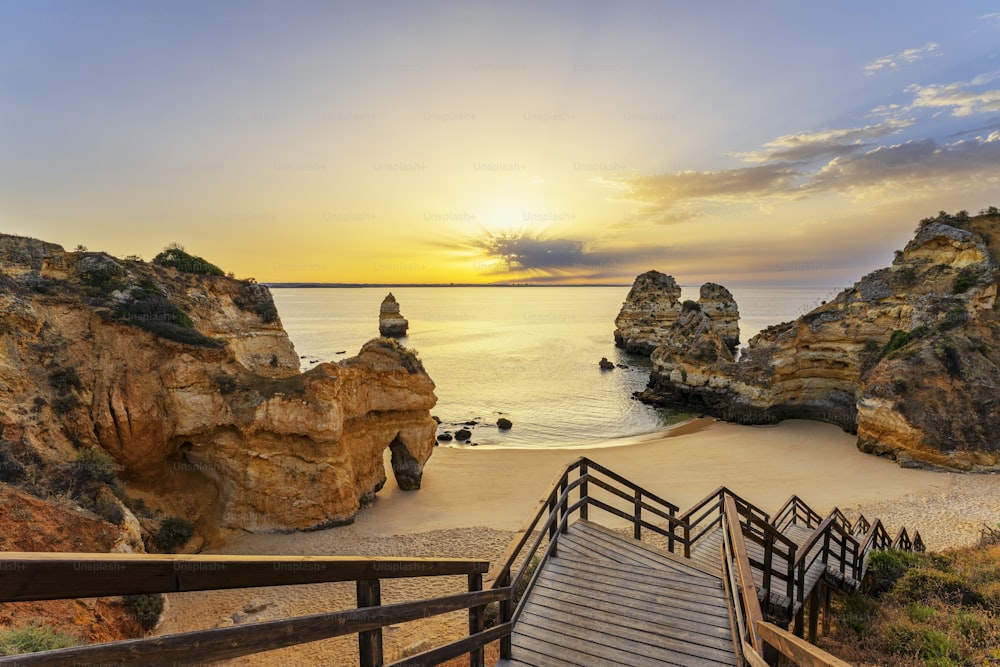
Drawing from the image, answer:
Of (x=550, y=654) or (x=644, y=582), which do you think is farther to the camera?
(x=644, y=582)

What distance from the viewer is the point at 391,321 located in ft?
297

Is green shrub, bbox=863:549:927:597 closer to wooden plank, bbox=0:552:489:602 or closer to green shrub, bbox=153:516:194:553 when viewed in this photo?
wooden plank, bbox=0:552:489:602

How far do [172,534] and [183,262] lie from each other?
46.2 feet

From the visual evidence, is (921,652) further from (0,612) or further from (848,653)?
(0,612)

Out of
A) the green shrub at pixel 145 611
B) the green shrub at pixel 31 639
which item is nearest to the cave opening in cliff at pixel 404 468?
the green shrub at pixel 145 611

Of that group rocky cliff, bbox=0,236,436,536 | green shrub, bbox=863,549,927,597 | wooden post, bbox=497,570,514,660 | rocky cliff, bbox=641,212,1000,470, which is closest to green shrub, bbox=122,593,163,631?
rocky cliff, bbox=0,236,436,536

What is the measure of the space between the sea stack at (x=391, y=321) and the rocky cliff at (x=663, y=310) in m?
44.9

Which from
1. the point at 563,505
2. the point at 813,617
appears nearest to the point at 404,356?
the point at 563,505

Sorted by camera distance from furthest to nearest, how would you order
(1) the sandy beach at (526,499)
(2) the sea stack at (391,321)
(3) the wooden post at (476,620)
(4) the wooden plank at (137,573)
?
(2) the sea stack at (391,321) → (1) the sandy beach at (526,499) → (3) the wooden post at (476,620) → (4) the wooden plank at (137,573)

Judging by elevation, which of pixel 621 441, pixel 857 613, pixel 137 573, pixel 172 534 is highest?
pixel 137 573

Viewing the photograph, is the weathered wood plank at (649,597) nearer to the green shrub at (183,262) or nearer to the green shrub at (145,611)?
the green shrub at (145,611)

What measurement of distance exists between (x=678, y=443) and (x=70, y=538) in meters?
25.1

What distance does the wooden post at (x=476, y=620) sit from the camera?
437 cm

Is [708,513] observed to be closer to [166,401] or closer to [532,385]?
[166,401]
